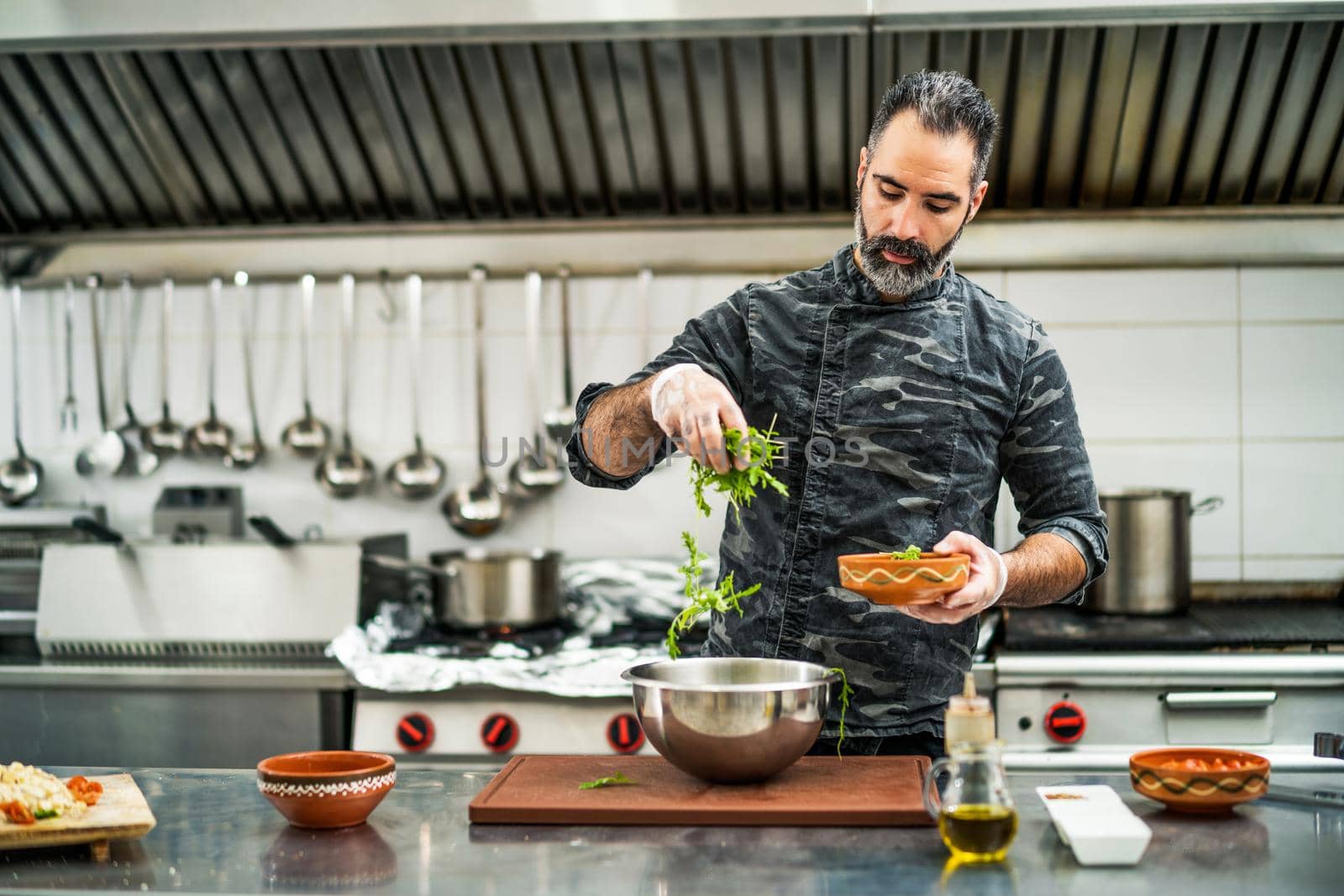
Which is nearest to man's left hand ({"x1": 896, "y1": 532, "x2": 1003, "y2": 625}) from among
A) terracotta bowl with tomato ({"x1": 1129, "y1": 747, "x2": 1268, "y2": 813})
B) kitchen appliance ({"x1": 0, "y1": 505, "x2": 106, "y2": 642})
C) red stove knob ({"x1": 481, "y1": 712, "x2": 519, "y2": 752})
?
terracotta bowl with tomato ({"x1": 1129, "y1": 747, "x2": 1268, "y2": 813})

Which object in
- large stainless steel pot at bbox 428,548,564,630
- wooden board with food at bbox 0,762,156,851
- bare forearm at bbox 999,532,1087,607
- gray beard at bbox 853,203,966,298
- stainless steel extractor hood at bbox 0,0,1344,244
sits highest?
stainless steel extractor hood at bbox 0,0,1344,244

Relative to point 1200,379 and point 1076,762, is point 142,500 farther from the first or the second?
point 1200,379

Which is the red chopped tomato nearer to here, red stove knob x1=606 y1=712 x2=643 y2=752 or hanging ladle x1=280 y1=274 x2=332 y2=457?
red stove knob x1=606 y1=712 x2=643 y2=752

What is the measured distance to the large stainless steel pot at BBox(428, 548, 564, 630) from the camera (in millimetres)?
3119

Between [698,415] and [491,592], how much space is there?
158 centimetres

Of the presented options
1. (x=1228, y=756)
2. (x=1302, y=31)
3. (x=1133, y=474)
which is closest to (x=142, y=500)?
(x=1133, y=474)

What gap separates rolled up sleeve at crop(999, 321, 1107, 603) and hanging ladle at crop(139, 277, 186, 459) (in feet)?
8.33

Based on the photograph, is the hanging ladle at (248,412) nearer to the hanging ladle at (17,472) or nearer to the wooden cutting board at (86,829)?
the hanging ladle at (17,472)

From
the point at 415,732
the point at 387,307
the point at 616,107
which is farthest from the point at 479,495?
the point at 616,107

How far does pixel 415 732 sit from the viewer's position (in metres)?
2.88

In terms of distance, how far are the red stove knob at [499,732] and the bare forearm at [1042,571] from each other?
1.36m

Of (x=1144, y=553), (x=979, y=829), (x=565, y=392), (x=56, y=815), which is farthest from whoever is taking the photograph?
(x=565, y=392)

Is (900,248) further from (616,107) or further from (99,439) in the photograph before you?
(99,439)

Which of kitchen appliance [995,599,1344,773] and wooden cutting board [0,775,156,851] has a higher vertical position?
wooden cutting board [0,775,156,851]
